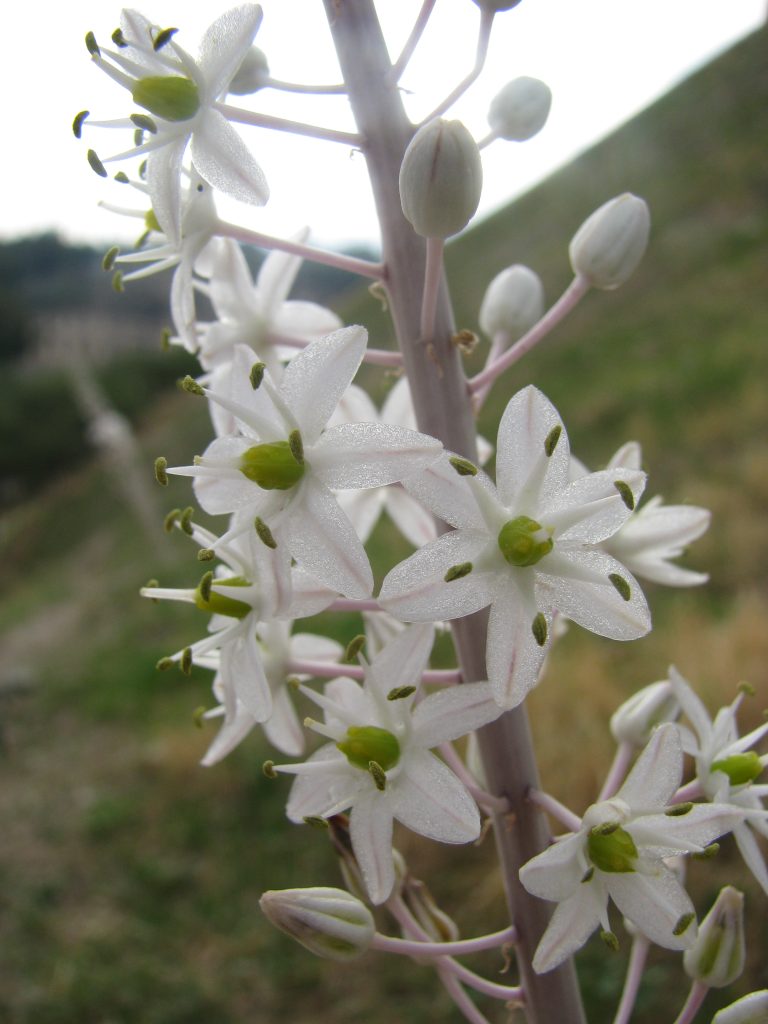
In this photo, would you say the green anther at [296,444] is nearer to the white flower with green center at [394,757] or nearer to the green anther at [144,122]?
the white flower with green center at [394,757]

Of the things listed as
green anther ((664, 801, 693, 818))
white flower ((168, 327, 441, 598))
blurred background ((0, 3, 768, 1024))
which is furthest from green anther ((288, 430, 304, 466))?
blurred background ((0, 3, 768, 1024))

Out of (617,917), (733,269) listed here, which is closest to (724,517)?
(617,917)

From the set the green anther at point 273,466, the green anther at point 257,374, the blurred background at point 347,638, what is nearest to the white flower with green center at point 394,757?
the green anther at point 273,466

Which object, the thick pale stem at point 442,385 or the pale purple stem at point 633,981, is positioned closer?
the thick pale stem at point 442,385

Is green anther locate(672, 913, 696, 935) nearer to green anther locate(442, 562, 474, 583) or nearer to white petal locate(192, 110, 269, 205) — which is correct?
green anther locate(442, 562, 474, 583)

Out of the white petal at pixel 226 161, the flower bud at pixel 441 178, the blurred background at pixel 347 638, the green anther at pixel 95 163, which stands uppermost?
the green anther at pixel 95 163

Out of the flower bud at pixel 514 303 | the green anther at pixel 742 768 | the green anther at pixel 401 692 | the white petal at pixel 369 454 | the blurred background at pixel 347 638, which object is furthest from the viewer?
the blurred background at pixel 347 638
